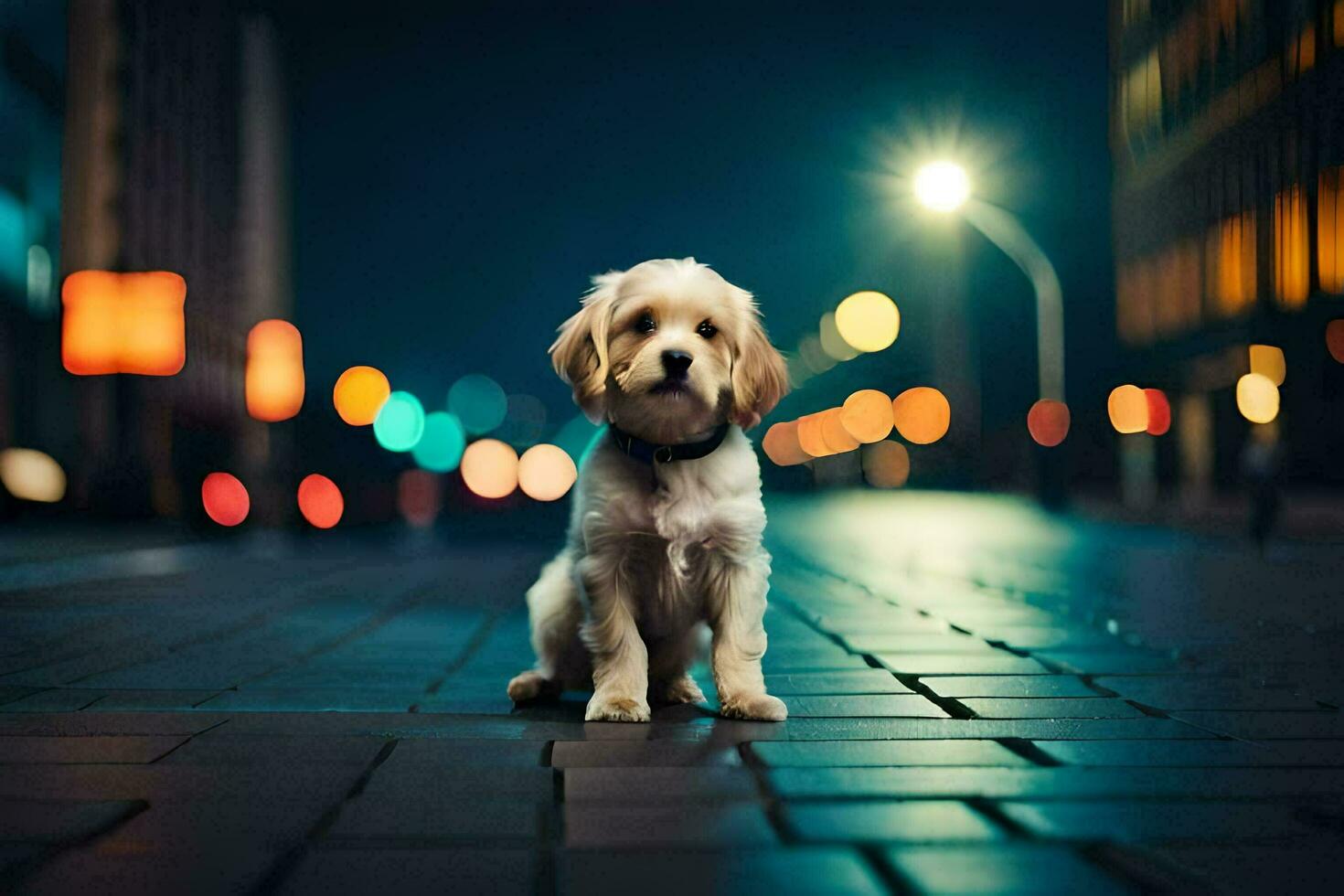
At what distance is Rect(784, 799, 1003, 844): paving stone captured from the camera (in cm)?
Answer: 275

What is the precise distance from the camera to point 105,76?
35.3 meters

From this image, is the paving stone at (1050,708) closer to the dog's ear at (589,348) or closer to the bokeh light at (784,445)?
the dog's ear at (589,348)

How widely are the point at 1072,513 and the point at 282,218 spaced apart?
161ft

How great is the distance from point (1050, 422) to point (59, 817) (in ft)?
62.2

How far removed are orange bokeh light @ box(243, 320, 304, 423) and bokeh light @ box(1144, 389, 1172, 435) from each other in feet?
80.6

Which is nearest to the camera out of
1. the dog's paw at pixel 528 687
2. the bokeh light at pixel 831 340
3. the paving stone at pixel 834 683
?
the dog's paw at pixel 528 687

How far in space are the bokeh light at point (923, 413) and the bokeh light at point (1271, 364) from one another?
105 ft

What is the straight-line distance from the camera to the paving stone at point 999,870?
2.42 m

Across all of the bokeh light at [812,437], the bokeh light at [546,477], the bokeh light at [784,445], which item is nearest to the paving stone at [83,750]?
the bokeh light at [546,477]

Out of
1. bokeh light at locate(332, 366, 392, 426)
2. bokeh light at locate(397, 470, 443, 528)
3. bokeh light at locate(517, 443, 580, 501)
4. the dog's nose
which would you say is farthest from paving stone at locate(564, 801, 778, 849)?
bokeh light at locate(332, 366, 392, 426)

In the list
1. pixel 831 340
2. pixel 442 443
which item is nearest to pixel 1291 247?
pixel 831 340

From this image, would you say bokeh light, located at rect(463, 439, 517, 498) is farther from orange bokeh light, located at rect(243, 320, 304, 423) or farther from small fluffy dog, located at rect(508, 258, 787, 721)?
small fluffy dog, located at rect(508, 258, 787, 721)

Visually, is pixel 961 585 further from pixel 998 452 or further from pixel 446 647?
pixel 998 452

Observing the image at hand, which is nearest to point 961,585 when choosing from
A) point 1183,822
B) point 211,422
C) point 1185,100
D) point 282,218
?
point 1183,822
